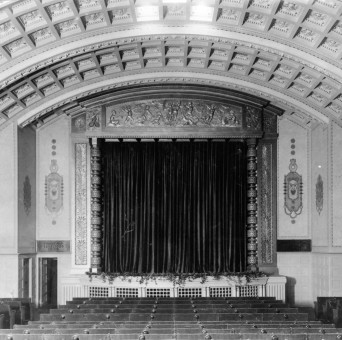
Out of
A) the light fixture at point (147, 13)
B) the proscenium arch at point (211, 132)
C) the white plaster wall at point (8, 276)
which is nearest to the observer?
the light fixture at point (147, 13)

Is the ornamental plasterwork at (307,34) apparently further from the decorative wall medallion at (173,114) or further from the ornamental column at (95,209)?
the ornamental column at (95,209)

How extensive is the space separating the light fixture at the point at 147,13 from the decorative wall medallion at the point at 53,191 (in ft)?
32.5

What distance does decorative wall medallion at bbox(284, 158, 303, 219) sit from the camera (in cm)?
2777

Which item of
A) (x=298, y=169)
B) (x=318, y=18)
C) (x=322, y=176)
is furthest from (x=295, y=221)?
(x=318, y=18)

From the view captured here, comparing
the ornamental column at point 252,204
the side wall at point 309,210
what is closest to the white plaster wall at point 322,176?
the side wall at point 309,210

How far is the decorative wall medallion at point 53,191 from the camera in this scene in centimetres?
2791

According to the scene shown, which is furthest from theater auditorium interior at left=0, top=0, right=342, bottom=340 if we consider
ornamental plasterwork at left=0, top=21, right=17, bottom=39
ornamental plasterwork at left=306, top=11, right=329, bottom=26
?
ornamental plasterwork at left=306, top=11, right=329, bottom=26

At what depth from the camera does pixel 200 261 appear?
91.6 feet

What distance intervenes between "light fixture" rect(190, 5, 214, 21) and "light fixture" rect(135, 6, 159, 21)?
1058mm

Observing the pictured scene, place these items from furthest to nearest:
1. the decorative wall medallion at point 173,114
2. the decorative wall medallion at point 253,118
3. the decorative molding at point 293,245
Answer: the decorative molding at point 293,245
the decorative wall medallion at point 253,118
the decorative wall medallion at point 173,114

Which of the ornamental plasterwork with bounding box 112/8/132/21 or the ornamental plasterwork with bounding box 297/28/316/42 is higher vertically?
the ornamental plasterwork with bounding box 112/8/132/21

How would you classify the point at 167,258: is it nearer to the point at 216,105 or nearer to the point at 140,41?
the point at 216,105

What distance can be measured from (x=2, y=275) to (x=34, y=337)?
11.6 metres

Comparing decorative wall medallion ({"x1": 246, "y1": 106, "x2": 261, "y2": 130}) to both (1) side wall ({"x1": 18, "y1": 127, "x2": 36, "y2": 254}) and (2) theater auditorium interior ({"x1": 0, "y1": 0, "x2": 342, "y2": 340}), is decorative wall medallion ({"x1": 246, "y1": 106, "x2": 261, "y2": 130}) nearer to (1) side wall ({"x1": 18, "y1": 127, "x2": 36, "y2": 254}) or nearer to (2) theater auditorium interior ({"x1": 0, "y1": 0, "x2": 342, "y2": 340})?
(2) theater auditorium interior ({"x1": 0, "y1": 0, "x2": 342, "y2": 340})
